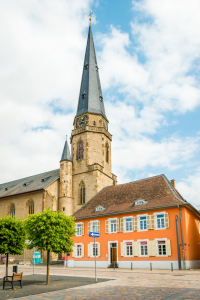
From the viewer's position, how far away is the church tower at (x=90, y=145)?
1724 inches

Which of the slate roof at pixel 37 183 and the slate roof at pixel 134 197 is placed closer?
the slate roof at pixel 134 197

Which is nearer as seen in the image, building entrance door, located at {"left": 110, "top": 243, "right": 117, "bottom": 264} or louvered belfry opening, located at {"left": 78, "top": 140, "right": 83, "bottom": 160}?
building entrance door, located at {"left": 110, "top": 243, "right": 117, "bottom": 264}

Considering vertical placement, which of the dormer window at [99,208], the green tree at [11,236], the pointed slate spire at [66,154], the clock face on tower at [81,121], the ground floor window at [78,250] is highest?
the clock face on tower at [81,121]

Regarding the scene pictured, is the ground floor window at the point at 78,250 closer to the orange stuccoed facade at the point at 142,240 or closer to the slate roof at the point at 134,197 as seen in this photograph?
the orange stuccoed facade at the point at 142,240

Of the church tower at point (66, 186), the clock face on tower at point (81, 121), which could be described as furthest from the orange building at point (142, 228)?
the clock face on tower at point (81, 121)

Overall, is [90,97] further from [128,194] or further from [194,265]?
[194,265]

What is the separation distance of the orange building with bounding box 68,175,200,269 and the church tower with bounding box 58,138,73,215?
10.7m

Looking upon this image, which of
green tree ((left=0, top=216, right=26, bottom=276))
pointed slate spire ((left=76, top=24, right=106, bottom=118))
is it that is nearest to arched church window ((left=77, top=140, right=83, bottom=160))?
pointed slate spire ((left=76, top=24, right=106, bottom=118))

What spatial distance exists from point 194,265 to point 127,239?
652 centimetres

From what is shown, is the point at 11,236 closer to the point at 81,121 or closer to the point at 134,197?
the point at 134,197

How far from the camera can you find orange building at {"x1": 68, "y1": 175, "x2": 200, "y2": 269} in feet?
81.0

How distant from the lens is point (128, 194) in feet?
103

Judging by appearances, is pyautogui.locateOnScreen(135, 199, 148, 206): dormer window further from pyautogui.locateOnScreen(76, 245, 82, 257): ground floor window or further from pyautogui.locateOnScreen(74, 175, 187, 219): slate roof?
pyautogui.locateOnScreen(76, 245, 82, 257): ground floor window

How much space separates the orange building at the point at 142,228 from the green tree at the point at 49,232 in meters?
7.21
